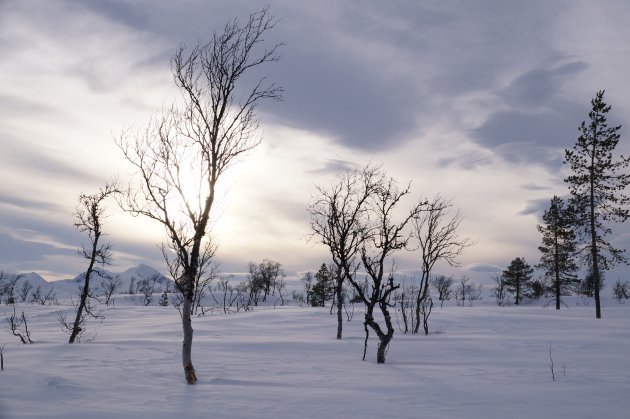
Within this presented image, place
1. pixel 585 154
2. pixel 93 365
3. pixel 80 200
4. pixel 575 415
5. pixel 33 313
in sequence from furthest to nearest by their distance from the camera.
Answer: pixel 33 313
pixel 585 154
pixel 80 200
pixel 93 365
pixel 575 415

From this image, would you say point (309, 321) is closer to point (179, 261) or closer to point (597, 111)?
point (179, 261)

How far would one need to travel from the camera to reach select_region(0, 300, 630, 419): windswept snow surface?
25.4ft

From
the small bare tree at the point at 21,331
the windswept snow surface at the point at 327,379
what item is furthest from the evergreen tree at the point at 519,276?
the small bare tree at the point at 21,331

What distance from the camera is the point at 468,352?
1638 centimetres

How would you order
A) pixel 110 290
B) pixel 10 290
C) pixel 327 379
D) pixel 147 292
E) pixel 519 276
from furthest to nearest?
pixel 10 290
pixel 147 292
pixel 110 290
pixel 519 276
pixel 327 379

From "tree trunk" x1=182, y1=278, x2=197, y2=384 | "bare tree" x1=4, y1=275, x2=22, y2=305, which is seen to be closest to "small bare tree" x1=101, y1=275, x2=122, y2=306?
"bare tree" x1=4, y1=275, x2=22, y2=305

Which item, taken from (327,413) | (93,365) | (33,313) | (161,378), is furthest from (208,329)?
(33,313)

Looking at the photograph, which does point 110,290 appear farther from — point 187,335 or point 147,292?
point 187,335

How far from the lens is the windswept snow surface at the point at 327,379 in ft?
25.4

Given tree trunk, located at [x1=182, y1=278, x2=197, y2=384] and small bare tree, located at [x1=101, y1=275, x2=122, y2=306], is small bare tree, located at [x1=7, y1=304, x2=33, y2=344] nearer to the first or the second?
tree trunk, located at [x1=182, y1=278, x2=197, y2=384]

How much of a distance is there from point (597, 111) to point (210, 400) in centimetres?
3301

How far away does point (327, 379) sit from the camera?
1109 centimetres

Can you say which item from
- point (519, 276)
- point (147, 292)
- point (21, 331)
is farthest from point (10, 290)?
point (519, 276)

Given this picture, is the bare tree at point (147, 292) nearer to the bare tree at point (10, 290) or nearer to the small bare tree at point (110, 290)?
the small bare tree at point (110, 290)
